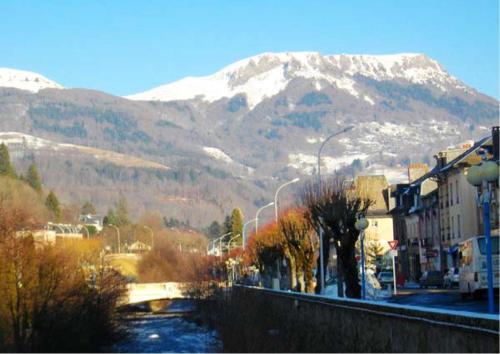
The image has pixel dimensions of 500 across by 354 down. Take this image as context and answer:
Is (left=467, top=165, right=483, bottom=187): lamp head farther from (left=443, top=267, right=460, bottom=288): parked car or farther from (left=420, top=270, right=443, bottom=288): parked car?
(left=420, top=270, right=443, bottom=288): parked car

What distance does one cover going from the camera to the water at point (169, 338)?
240 ft

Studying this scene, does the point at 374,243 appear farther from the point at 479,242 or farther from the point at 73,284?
the point at 479,242

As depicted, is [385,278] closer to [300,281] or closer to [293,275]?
[293,275]

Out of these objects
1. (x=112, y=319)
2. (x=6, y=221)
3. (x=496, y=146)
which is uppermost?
(x=496, y=146)

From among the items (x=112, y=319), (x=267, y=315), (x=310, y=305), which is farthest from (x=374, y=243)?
(x=310, y=305)

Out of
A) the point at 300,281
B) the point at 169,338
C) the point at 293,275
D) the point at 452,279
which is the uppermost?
the point at 293,275

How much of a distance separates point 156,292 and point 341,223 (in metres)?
89.2

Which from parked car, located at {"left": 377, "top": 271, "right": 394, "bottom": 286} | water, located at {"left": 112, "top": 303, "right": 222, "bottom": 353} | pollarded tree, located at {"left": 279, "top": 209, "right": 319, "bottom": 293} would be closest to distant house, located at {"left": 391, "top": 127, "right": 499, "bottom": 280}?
parked car, located at {"left": 377, "top": 271, "right": 394, "bottom": 286}

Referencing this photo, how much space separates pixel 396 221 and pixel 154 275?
81.5 metres

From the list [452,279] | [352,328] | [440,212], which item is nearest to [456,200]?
[440,212]

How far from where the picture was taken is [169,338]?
8556 centimetres

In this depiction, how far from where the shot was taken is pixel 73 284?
6569 cm

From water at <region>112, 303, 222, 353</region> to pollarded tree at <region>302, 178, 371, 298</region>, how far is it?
1252cm

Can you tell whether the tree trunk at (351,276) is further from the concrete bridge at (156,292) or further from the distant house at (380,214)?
the concrete bridge at (156,292)
